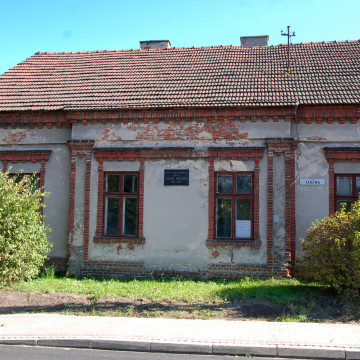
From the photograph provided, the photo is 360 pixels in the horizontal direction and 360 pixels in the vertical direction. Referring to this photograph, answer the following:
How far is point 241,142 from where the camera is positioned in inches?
497

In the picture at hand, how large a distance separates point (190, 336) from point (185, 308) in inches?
80.5

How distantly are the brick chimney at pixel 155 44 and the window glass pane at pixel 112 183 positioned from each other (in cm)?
738

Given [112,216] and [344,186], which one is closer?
[344,186]

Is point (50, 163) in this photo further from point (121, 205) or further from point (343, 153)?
point (343, 153)

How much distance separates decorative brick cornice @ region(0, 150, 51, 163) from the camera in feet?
44.7

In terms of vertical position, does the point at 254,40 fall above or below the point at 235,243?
above

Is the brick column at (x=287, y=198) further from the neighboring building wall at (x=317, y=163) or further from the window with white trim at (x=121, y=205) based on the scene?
the window with white trim at (x=121, y=205)

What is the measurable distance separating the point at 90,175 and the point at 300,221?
6.33 metres

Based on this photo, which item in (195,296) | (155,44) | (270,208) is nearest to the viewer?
(195,296)

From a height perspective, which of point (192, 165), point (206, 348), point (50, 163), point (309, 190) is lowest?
point (206, 348)

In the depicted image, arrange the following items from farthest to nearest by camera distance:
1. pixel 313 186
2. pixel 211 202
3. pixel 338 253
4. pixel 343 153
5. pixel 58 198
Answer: pixel 58 198
pixel 211 202
pixel 313 186
pixel 343 153
pixel 338 253

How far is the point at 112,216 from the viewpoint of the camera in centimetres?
1317

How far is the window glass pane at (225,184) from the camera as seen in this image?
12.7 metres

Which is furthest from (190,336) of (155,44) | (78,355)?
(155,44)
